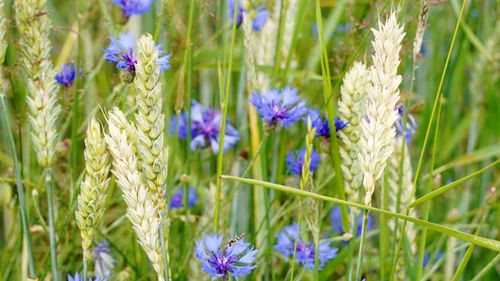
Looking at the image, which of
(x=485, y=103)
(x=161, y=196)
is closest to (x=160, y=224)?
(x=161, y=196)

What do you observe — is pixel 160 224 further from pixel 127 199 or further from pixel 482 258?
pixel 482 258

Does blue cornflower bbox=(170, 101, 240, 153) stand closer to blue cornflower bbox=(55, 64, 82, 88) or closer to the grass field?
the grass field

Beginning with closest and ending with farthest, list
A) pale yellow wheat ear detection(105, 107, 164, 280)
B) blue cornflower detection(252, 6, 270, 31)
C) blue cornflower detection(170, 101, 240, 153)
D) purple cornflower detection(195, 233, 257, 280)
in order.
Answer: pale yellow wheat ear detection(105, 107, 164, 280) → purple cornflower detection(195, 233, 257, 280) → blue cornflower detection(170, 101, 240, 153) → blue cornflower detection(252, 6, 270, 31)

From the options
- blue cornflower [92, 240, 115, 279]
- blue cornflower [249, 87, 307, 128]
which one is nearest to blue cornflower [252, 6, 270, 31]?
blue cornflower [249, 87, 307, 128]

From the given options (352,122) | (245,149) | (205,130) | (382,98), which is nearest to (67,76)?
(205,130)

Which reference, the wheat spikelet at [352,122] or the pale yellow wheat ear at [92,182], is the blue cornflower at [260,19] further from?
the pale yellow wheat ear at [92,182]

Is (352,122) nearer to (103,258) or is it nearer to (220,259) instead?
(220,259)

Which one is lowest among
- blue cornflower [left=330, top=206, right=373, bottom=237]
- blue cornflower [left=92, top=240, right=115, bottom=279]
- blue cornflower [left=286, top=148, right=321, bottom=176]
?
blue cornflower [left=92, top=240, right=115, bottom=279]
